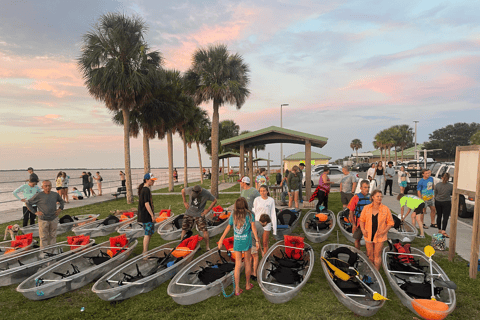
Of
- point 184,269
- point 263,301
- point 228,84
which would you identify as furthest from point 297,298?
point 228,84

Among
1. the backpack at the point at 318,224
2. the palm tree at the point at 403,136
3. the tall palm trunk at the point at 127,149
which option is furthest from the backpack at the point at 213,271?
the palm tree at the point at 403,136

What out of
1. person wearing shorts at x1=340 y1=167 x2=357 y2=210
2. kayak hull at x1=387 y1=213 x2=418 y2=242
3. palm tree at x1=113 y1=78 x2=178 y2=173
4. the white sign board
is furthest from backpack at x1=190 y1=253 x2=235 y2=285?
palm tree at x1=113 y1=78 x2=178 y2=173

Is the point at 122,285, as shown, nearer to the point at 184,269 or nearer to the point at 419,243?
the point at 184,269

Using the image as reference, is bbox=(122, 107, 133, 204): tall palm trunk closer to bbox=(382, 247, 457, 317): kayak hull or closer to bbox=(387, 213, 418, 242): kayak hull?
→ bbox=(387, 213, 418, 242): kayak hull

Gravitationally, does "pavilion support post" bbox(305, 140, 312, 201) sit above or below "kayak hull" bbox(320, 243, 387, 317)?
above

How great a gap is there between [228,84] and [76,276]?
15.3 m

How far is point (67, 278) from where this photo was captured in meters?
5.52

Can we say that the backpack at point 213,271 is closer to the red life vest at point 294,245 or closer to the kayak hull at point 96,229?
the red life vest at point 294,245

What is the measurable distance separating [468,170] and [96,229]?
11313 mm

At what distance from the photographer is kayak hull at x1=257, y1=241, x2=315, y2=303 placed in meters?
4.86

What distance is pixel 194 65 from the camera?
1925cm

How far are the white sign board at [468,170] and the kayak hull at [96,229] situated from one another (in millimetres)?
10695

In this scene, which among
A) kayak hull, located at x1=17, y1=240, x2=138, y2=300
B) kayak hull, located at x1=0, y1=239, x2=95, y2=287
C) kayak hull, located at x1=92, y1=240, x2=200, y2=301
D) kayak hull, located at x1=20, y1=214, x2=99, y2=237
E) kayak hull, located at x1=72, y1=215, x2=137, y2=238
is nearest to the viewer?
kayak hull, located at x1=92, y1=240, x2=200, y2=301

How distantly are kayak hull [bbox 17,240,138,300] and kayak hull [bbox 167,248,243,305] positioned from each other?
200 cm
